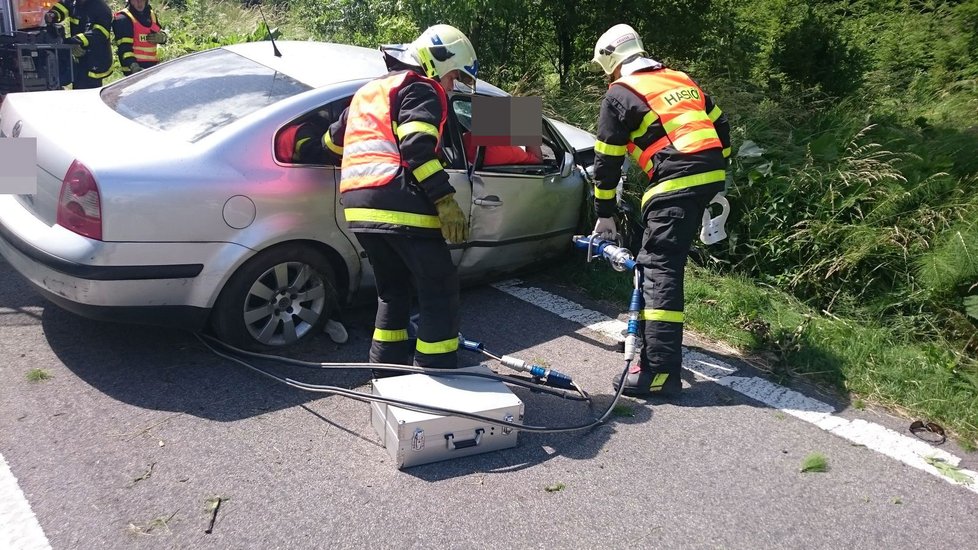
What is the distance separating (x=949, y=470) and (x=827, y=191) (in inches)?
94.4

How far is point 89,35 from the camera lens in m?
8.54

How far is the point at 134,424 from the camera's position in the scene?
358cm

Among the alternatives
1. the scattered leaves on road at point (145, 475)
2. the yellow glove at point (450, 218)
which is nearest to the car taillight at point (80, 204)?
the scattered leaves on road at point (145, 475)

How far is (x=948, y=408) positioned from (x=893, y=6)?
9379mm

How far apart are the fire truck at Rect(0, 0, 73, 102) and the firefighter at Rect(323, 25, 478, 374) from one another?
5.51 meters

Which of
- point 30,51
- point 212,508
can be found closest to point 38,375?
point 212,508

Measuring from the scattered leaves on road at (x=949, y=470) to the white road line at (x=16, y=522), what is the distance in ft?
12.7

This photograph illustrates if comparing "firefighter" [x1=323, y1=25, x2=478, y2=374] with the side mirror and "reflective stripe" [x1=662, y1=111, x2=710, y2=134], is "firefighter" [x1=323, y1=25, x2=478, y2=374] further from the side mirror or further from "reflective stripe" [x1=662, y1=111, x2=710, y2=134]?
the side mirror

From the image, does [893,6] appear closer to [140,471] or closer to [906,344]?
[906,344]

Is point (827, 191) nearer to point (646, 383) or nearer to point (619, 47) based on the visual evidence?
point (619, 47)

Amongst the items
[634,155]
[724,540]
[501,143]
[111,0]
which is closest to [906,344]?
[634,155]

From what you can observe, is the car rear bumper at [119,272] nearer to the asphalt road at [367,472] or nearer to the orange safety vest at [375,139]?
the asphalt road at [367,472]

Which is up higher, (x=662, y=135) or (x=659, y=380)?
(x=662, y=135)

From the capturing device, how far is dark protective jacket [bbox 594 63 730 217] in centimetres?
428
